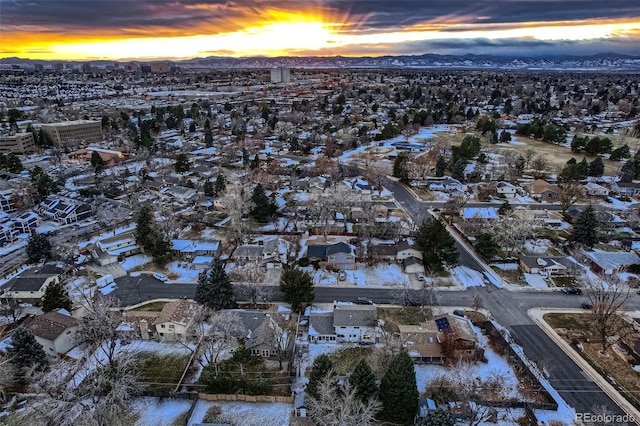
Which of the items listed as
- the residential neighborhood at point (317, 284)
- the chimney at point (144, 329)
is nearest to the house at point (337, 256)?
the residential neighborhood at point (317, 284)

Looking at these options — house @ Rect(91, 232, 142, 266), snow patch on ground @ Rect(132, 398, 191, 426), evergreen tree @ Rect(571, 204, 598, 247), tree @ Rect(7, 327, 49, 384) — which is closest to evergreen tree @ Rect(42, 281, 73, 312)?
tree @ Rect(7, 327, 49, 384)

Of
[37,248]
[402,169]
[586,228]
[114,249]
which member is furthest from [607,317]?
[37,248]

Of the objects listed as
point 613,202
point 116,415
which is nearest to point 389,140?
point 613,202

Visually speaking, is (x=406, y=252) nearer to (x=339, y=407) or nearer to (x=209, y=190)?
(x=339, y=407)

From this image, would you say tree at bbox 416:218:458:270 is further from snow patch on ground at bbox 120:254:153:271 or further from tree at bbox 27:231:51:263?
tree at bbox 27:231:51:263

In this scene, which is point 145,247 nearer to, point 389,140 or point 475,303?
point 475,303
